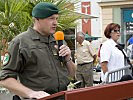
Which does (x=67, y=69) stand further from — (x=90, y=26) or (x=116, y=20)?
(x=90, y=26)

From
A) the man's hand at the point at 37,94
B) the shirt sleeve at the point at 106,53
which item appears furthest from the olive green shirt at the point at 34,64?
the shirt sleeve at the point at 106,53

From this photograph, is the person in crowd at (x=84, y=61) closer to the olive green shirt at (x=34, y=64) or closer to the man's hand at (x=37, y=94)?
the olive green shirt at (x=34, y=64)

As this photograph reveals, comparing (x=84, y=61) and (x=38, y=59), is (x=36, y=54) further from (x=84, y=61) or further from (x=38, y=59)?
(x=84, y=61)

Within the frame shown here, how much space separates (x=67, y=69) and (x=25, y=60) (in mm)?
398

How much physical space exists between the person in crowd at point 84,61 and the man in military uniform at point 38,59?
5668 mm

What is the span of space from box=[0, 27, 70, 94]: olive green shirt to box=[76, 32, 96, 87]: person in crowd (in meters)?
5.67

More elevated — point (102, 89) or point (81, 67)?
point (102, 89)

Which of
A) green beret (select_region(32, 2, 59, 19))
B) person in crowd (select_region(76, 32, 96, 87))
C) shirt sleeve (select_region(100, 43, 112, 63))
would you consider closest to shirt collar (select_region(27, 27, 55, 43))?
green beret (select_region(32, 2, 59, 19))

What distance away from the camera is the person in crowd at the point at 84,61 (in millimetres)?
8422

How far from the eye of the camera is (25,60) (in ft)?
8.49

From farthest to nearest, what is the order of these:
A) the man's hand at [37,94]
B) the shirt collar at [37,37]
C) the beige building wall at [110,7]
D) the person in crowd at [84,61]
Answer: the beige building wall at [110,7]
the person in crowd at [84,61]
the shirt collar at [37,37]
the man's hand at [37,94]

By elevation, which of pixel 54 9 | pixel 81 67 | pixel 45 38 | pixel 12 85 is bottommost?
pixel 81 67

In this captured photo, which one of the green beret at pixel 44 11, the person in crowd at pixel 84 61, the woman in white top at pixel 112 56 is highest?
the green beret at pixel 44 11

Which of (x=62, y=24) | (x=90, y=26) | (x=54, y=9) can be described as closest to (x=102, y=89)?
(x=54, y=9)
